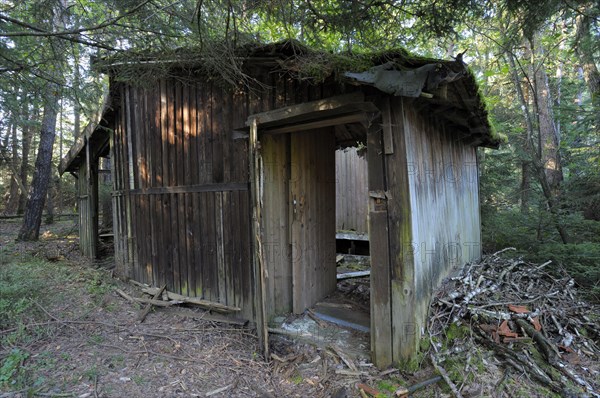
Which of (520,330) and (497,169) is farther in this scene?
(497,169)

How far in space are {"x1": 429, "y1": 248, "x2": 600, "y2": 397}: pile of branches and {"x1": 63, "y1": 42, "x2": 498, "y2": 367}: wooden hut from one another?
352 millimetres

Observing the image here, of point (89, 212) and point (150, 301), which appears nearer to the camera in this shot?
point (150, 301)

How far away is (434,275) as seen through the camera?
373cm

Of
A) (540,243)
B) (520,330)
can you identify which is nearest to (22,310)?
(520,330)

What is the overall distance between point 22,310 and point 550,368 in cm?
607

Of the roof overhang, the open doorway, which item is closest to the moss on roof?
the open doorway

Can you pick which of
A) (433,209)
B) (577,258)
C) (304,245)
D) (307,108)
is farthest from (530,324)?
(307,108)

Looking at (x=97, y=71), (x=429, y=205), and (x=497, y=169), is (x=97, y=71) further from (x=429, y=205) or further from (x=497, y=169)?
(x=497, y=169)

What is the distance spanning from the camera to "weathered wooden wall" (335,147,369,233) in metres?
9.62

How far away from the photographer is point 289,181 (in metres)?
4.33

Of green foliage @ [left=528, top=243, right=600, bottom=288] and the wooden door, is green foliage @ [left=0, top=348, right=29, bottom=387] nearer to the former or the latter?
the wooden door

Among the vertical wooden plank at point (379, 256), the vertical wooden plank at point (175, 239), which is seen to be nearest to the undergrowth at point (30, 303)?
the vertical wooden plank at point (175, 239)

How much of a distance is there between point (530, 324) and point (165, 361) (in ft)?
13.1

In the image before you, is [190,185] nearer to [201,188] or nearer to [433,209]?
[201,188]
